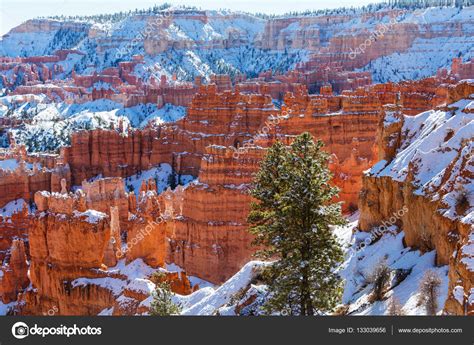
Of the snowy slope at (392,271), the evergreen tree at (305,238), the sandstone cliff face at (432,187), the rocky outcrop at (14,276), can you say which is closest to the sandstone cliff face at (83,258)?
the rocky outcrop at (14,276)

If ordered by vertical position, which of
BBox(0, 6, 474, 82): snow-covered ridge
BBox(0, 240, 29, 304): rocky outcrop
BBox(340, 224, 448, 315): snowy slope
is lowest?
BBox(0, 240, 29, 304): rocky outcrop

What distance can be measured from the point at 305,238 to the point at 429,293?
3.16 metres

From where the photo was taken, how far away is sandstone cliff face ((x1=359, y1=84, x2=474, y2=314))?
15867 millimetres

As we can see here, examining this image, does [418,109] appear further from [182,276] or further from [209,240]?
[182,276]

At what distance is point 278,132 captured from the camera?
5559 cm

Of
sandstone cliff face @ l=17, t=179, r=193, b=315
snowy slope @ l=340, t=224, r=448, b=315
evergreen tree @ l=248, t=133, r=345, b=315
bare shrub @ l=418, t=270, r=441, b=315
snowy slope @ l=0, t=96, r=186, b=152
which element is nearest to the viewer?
bare shrub @ l=418, t=270, r=441, b=315

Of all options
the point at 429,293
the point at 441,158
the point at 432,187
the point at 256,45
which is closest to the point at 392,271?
the point at 432,187

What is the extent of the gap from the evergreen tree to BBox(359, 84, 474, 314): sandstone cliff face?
2.85 meters

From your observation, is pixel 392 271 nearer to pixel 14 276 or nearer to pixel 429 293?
pixel 429 293

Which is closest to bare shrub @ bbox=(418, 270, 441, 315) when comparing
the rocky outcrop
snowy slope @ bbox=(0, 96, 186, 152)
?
the rocky outcrop

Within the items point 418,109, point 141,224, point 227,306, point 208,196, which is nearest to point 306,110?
point 418,109

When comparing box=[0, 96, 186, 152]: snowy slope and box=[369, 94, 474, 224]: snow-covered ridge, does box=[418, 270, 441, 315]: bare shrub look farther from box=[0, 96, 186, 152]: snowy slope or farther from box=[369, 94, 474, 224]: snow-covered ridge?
box=[0, 96, 186, 152]: snowy slope

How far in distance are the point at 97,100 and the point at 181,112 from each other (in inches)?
949

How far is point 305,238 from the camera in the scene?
17188mm
